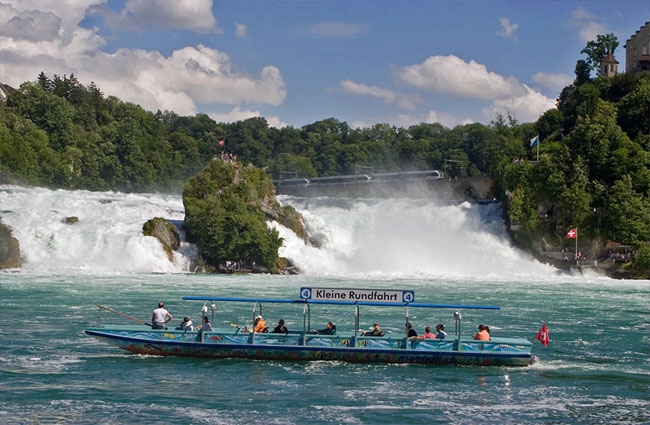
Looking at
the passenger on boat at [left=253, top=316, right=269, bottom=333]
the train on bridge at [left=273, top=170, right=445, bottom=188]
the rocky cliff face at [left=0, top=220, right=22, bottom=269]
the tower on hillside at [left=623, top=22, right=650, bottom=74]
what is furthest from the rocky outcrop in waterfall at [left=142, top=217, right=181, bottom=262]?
the tower on hillside at [left=623, top=22, right=650, bottom=74]

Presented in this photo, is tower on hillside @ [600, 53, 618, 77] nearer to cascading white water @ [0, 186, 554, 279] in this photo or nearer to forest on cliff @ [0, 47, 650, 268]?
forest on cliff @ [0, 47, 650, 268]

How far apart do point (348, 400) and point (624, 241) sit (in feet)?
168

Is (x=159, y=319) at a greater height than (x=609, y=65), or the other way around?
(x=609, y=65)

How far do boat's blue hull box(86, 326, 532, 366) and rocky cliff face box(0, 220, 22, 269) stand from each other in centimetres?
3191

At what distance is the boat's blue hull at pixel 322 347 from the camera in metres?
29.9

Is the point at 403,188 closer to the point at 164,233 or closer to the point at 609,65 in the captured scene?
the point at 609,65

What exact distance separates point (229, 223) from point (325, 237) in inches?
390

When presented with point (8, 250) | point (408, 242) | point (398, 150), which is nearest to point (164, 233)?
point (8, 250)

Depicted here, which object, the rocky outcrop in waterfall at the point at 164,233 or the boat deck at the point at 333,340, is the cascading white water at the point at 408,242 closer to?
the rocky outcrop in waterfall at the point at 164,233

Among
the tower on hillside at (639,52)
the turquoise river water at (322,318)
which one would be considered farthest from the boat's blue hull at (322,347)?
the tower on hillside at (639,52)

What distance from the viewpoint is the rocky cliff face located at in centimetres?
6031

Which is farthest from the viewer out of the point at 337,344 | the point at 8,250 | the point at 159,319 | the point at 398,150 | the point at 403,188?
the point at 398,150

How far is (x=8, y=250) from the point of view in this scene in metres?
60.8

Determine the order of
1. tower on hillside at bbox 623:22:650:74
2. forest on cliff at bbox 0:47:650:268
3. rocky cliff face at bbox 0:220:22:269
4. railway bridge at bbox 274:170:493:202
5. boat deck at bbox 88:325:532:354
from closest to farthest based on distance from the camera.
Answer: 1. boat deck at bbox 88:325:532:354
2. rocky cliff face at bbox 0:220:22:269
3. forest on cliff at bbox 0:47:650:268
4. railway bridge at bbox 274:170:493:202
5. tower on hillside at bbox 623:22:650:74
